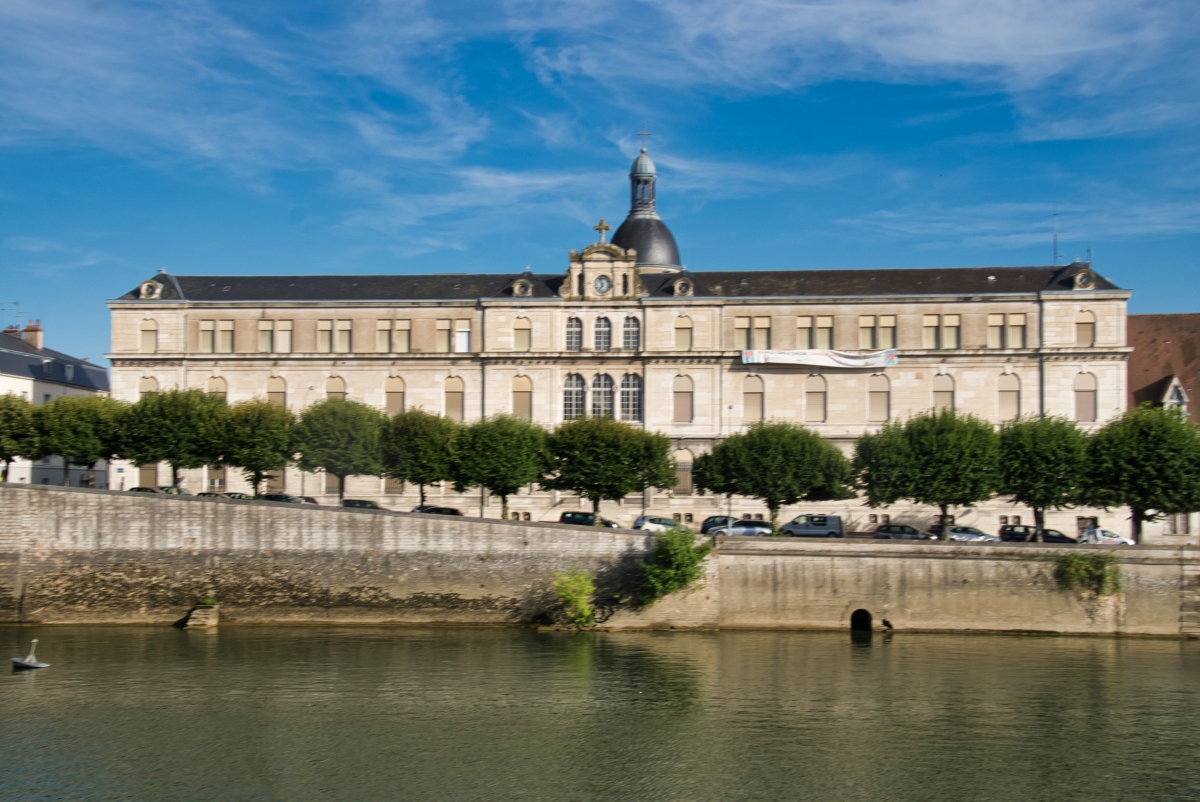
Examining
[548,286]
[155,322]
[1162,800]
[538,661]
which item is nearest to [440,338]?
[548,286]

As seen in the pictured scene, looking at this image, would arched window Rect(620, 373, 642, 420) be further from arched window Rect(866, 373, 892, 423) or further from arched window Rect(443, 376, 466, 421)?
arched window Rect(866, 373, 892, 423)

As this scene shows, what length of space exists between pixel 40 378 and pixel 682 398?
35.2m

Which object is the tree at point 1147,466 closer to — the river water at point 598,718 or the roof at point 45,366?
the river water at point 598,718

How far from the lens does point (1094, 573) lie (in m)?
39.9

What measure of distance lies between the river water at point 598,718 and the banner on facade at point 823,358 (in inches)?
844

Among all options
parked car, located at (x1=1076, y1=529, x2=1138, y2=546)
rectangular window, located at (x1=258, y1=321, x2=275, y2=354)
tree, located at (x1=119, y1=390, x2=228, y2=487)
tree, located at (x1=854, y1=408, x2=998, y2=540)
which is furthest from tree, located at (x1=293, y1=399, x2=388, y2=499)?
parked car, located at (x1=1076, y1=529, x2=1138, y2=546)

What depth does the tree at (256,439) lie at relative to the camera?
48.4 meters

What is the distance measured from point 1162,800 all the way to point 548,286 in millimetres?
42283

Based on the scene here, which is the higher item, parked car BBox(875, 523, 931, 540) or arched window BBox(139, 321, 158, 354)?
arched window BBox(139, 321, 158, 354)

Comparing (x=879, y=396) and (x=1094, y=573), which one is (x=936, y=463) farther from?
(x=879, y=396)

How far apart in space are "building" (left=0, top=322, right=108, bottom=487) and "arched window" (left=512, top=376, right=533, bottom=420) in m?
21.1

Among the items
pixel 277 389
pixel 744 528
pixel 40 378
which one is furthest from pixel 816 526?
pixel 40 378

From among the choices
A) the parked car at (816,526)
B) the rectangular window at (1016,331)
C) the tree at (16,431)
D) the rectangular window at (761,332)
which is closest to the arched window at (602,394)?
the rectangular window at (761,332)

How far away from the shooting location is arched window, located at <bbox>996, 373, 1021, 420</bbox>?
58.0 m
